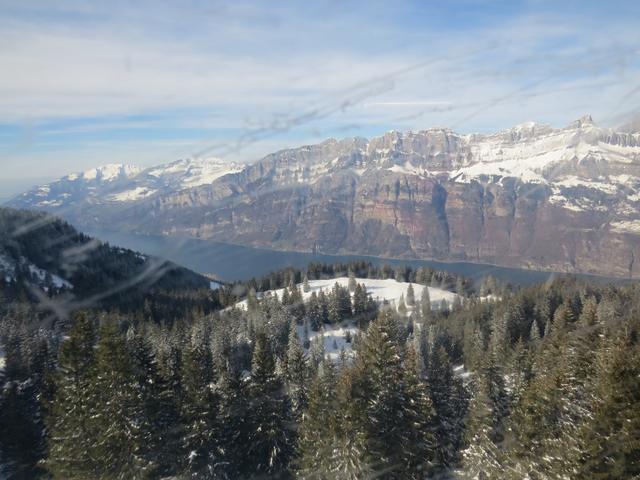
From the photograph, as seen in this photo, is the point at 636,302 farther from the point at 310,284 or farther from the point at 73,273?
the point at 73,273

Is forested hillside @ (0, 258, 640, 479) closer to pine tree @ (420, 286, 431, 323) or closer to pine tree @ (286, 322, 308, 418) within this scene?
pine tree @ (286, 322, 308, 418)

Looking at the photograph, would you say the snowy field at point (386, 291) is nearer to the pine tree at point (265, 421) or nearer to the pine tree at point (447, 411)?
the pine tree at point (447, 411)

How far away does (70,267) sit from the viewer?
126 meters

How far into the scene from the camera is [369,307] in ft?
294

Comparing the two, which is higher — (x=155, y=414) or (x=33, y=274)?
(x=155, y=414)

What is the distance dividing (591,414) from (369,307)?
Result: 7098 centimetres

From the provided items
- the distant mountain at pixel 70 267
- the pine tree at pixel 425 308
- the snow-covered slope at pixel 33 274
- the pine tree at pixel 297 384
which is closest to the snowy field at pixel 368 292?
the pine tree at pixel 425 308

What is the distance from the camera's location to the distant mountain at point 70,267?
4281 inches

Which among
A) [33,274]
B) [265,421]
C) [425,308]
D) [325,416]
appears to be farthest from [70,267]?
[325,416]

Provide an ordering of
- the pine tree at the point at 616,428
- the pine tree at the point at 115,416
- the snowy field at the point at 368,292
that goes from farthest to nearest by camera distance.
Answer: the snowy field at the point at 368,292 → the pine tree at the point at 115,416 → the pine tree at the point at 616,428

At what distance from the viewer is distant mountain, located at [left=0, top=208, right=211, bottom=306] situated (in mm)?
108750

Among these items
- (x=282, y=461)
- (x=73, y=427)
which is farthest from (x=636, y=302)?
(x=73, y=427)

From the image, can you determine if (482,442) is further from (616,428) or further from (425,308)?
(425,308)

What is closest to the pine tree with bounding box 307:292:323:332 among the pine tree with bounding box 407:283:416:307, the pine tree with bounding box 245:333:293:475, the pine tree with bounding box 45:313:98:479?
the pine tree with bounding box 407:283:416:307
